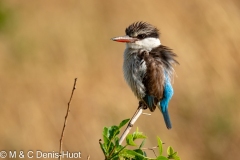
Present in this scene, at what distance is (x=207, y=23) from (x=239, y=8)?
60 cm

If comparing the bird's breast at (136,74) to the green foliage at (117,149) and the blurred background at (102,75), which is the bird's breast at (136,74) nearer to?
the green foliage at (117,149)

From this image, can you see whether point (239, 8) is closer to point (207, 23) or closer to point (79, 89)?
point (207, 23)

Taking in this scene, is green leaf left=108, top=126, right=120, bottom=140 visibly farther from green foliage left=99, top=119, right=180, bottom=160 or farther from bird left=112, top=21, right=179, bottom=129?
bird left=112, top=21, right=179, bottom=129

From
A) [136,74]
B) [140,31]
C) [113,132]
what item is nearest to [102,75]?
[140,31]

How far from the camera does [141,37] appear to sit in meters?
4.39

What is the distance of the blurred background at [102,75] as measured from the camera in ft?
24.9

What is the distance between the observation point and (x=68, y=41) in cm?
839

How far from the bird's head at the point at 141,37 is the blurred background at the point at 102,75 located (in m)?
2.89

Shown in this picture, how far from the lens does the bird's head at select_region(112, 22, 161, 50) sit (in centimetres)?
434

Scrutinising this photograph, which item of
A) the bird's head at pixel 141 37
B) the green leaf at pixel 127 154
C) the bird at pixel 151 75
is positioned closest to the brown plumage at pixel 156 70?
the bird at pixel 151 75

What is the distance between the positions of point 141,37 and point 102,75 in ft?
13.7

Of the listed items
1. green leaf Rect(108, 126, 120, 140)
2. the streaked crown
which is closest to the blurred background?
the streaked crown

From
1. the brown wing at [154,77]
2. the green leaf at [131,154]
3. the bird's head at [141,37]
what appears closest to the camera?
the green leaf at [131,154]

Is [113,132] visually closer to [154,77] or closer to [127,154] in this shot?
[127,154]
